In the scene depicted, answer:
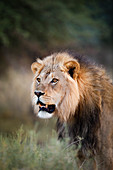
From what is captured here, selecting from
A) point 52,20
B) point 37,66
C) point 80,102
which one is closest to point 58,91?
point 80,102

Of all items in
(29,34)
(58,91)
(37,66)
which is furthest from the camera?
(29,34)

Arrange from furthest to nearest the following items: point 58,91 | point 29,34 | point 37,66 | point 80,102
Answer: point 29,34 < point 37,66 < point 80,102 < point 58,91

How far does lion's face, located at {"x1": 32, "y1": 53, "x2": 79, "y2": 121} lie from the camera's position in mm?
5355

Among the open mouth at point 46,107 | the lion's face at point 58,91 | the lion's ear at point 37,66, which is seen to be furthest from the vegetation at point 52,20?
the open mouth at point 46,107

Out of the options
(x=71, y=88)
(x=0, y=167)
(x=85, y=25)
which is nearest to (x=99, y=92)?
(x=71, y=88)

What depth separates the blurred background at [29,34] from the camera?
15648mm

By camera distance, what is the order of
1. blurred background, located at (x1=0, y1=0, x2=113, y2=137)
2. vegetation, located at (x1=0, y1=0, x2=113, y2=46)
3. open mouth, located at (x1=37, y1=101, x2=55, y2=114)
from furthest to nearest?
vegetation, located at (x1=0, y1=0, x2=113, y2=46)
blurred background, located at (x1=0, y1=0, x2=113, y2=137)
open mouth, located at (x1=37, y1=101, x2=55, y2=114)

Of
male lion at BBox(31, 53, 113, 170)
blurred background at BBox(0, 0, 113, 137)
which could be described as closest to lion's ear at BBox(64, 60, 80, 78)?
male lion at BBox(31, 53, 113, 170)

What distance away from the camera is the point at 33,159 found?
454cm

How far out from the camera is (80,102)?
5.57 metres

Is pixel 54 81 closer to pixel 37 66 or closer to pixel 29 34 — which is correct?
pixel 37 66

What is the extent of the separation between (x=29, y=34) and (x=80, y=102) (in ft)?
39.7

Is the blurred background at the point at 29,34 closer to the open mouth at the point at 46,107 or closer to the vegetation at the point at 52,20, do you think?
the vegetation at the point at 52,20

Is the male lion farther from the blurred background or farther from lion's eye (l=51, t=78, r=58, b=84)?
the blurred background
